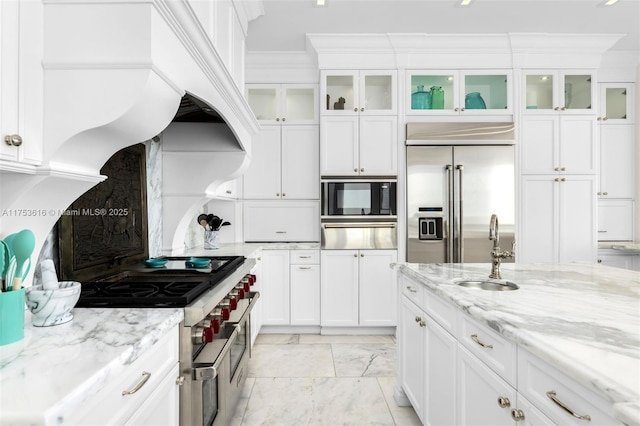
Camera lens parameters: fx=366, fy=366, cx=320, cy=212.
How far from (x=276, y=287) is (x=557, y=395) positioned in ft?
9.65

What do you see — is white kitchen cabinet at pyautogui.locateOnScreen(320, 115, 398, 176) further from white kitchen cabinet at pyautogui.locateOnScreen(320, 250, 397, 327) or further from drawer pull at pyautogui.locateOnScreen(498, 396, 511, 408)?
drawer pull at pyautogui.locateOnScreen(498, 396, 511, 408)

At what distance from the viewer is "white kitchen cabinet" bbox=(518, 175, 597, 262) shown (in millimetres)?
3631

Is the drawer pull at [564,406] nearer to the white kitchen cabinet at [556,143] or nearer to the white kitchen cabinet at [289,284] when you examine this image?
the white kitchen cabinet at [289,284]

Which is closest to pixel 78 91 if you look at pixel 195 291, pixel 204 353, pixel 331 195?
pixel 195 291

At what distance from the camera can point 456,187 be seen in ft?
11.5

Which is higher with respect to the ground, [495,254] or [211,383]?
[495,254]

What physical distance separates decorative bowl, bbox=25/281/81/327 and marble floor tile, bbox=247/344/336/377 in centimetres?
191

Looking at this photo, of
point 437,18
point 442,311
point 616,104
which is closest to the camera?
point 442,311

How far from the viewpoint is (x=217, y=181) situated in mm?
2715

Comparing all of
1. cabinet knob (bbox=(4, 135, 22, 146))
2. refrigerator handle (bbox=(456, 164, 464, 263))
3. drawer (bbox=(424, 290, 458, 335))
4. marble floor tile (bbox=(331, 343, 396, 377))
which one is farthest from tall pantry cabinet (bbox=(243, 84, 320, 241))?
cabinet knob (bbox=(4, 135, 22, 146))

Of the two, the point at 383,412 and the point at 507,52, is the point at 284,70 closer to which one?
the point at 507,52

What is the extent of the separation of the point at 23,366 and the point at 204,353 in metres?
0.69

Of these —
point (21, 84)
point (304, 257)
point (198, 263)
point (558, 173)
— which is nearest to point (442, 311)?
point (198, 263)

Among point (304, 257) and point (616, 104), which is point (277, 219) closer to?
point (304, 257)
